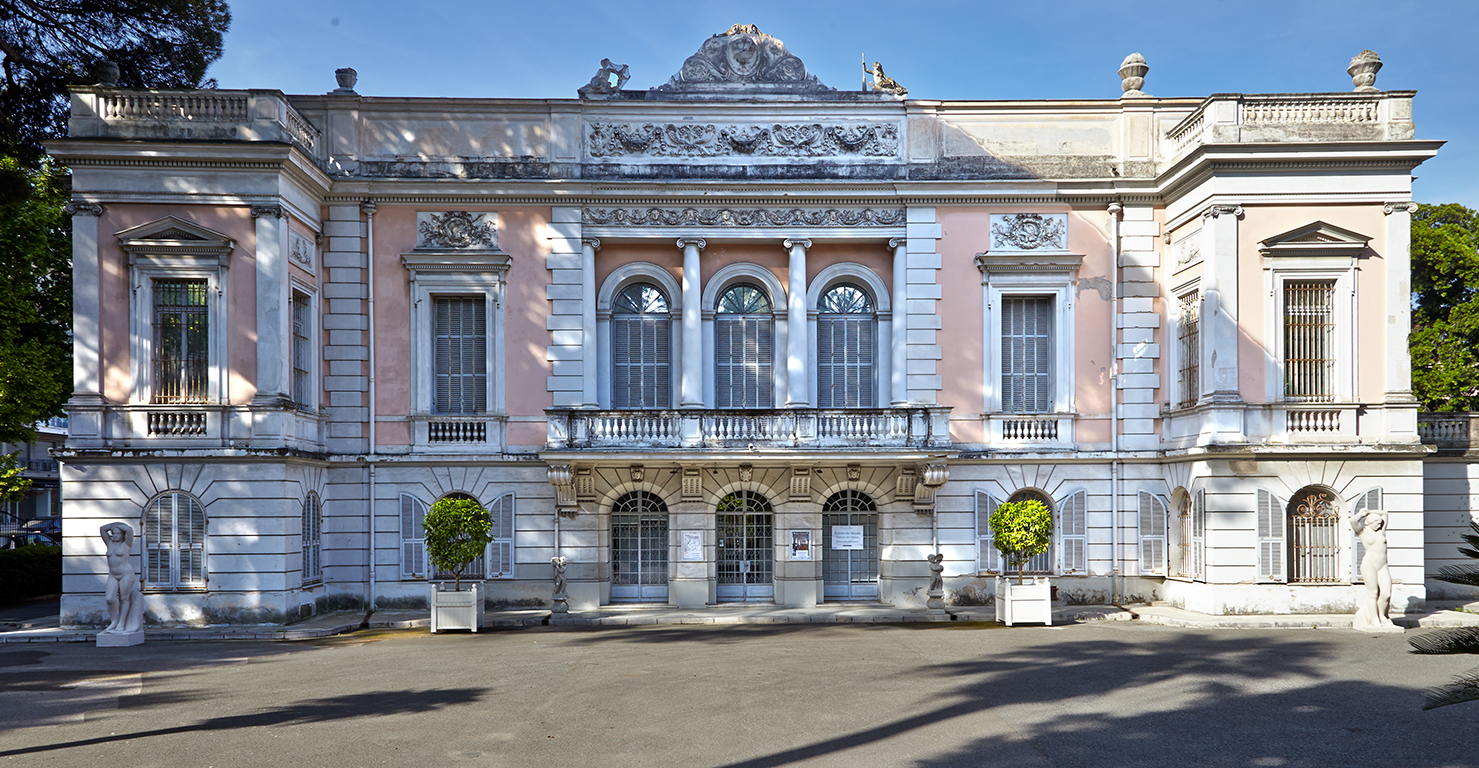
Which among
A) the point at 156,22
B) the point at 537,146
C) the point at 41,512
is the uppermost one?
the point at 156,22

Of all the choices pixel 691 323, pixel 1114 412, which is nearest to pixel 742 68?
pixel 691 323

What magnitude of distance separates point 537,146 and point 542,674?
12.0 meters

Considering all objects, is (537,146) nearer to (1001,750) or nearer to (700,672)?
(700,672)

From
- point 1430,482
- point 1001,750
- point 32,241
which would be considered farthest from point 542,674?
point 1430,482

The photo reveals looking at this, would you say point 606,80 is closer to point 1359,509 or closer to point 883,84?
point 883,84

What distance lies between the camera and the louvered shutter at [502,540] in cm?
2070

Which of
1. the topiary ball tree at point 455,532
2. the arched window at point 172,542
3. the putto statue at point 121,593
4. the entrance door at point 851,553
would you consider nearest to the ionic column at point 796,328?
the entrance door at point 851,553

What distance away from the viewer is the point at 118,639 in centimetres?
1661

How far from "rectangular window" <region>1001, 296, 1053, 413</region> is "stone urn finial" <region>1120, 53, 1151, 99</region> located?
4881 millimetres

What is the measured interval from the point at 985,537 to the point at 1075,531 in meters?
1.93

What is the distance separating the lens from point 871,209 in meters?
21.4

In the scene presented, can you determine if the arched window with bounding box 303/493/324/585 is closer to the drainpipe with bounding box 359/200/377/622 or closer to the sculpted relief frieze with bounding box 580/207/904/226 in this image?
the drainpipe with bounding box 359/200/377/622

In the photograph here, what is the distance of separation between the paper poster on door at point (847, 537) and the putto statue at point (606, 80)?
10615mm

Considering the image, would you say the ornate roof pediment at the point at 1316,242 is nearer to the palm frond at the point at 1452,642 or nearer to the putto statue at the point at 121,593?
the palm frond at the point at 1452,642
